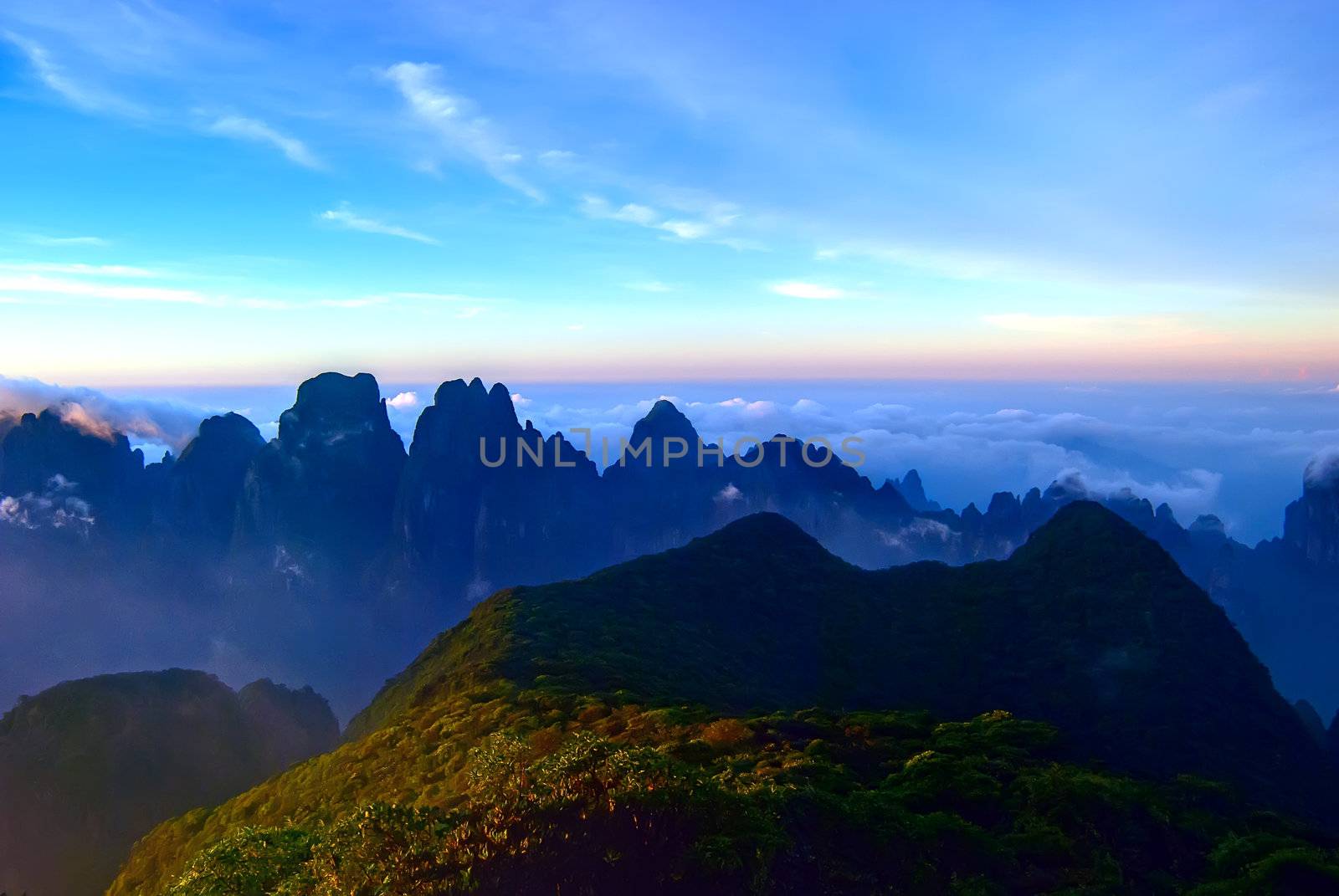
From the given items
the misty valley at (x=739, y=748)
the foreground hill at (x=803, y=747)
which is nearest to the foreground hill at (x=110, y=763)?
the misty valley at (x=739, y=748)

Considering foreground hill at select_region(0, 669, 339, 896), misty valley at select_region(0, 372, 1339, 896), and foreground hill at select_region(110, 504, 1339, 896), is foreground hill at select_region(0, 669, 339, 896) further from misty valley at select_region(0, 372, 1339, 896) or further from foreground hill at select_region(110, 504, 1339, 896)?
foreground hill at select_region(110, 504, 1339, 896)

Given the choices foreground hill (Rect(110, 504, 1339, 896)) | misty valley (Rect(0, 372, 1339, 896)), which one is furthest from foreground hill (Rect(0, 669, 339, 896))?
foreground hill (Rect(110, 504, 1339, 896))

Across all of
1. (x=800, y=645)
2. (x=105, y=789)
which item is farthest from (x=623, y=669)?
(x=105, y=789)

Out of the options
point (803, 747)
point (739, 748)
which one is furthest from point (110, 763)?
point (803, 747)

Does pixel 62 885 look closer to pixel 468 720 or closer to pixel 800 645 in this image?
pixel 468 720

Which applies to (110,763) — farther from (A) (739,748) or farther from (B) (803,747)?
(B) (803,747)

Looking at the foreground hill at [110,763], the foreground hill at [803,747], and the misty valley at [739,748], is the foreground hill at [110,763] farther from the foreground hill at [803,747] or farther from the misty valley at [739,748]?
the foreground hill at [803,747]
